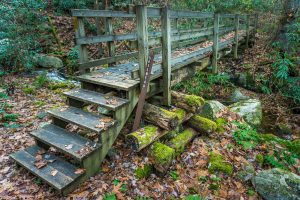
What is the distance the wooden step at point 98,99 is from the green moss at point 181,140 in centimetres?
144

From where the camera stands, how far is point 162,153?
14.1 ft

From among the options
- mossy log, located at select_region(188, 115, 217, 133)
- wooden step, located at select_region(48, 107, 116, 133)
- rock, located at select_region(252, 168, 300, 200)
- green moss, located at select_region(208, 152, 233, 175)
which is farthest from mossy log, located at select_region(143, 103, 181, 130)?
rock, located at select_region(252, 168, 300, 200)

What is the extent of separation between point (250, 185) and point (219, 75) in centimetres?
555

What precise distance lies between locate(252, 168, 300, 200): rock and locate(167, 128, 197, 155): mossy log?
153cm

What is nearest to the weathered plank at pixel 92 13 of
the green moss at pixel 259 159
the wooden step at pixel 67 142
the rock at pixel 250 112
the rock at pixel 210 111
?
the wooden step at pixel 67 142

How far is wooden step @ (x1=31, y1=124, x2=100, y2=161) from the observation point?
12.4 feet

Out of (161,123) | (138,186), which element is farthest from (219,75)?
(138,186)

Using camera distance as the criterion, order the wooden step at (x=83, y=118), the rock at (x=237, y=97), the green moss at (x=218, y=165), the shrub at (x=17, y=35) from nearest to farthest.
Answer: the wooden step at (x=83, y=118) < the green moss at (x=218, y=165) < the rock at (x=237, y=97) < the shrub at (x=17, y=35)

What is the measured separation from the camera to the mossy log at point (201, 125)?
5461 millimetres

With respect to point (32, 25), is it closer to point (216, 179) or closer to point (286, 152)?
point (216, 179)

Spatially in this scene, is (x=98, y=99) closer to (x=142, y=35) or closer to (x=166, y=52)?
(x=142, y=35)

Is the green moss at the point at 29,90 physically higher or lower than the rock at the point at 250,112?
higher

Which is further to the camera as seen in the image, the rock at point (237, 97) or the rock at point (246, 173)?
the rock at point (237, 97)

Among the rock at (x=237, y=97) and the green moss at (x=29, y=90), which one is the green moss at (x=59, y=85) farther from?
the rock at (x=237, y=97)
